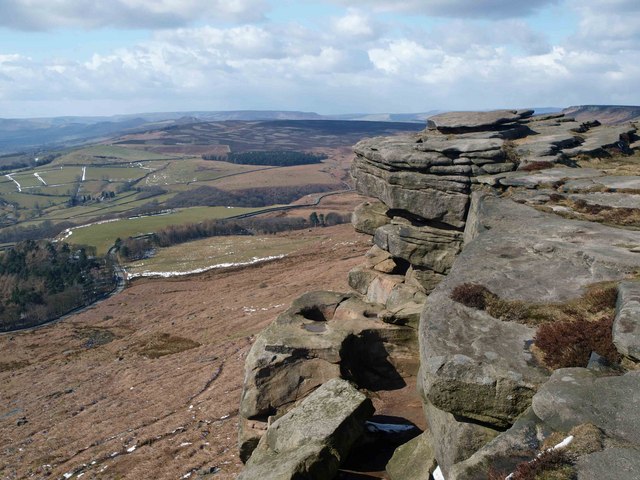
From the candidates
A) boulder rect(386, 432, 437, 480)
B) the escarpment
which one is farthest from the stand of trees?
boulder rect(386, 432, 437, 480)

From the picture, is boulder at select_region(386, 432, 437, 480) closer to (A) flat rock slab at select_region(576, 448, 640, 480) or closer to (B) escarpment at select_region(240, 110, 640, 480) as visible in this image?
(B) escarpment at select_region(240, 110, 640, 480)

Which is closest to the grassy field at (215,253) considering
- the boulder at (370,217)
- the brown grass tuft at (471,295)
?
the boulder at (370,217)

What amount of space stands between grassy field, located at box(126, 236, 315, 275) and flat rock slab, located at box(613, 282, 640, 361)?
74927mm

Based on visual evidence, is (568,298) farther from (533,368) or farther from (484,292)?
(533,368)

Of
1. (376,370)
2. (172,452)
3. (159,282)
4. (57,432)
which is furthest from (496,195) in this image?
(159,282)

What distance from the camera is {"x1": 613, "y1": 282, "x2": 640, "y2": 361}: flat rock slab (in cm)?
916

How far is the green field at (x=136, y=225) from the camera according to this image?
120 m

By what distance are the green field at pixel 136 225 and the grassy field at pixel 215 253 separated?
16865 mm

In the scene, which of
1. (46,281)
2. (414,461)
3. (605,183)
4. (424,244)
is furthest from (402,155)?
(46,281)

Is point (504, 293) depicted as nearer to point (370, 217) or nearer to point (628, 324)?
point (628, 324)

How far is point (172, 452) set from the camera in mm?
21828

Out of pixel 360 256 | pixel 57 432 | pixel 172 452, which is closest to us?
pixel 172 452

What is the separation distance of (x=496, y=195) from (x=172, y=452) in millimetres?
16411

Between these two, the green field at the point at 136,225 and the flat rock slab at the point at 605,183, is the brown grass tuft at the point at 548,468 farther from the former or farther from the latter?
the green field at the point at 136,225
